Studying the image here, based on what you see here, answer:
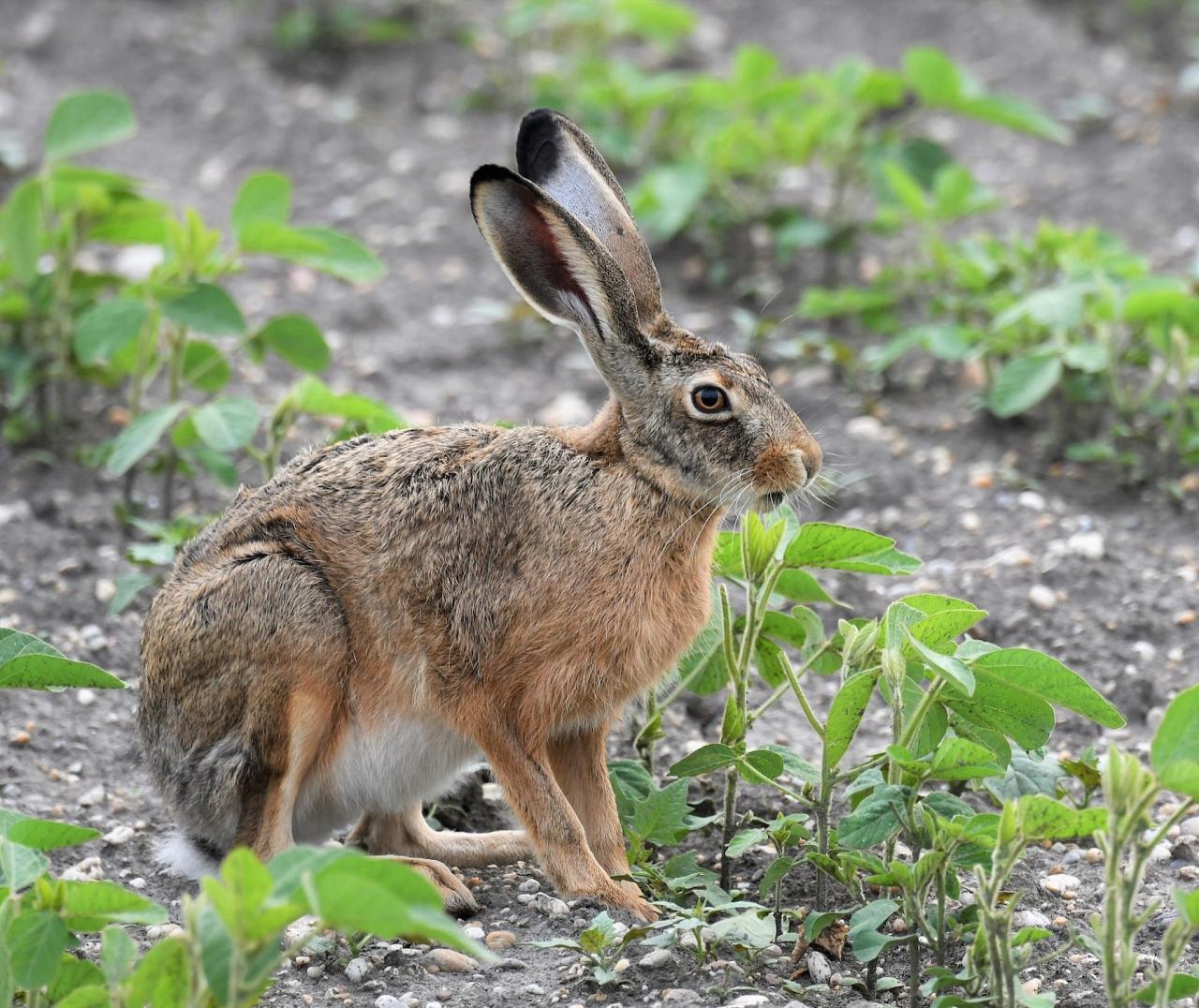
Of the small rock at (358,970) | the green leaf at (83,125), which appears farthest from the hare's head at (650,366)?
the green leaf at (83,125)

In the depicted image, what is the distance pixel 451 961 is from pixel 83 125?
4.40 m

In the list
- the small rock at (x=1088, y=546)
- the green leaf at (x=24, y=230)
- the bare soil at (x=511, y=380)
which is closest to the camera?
the bare soil at (x=511, y=380)

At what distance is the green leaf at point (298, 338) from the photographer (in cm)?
673

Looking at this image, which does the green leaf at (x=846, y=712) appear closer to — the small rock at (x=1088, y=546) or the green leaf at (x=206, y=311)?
the small rock at (x=1088, y=546)

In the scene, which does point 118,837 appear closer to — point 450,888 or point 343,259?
point 450,888

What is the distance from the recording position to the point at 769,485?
4918mm

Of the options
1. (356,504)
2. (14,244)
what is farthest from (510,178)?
(14,244)

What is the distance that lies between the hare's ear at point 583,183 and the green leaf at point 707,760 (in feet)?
4.80

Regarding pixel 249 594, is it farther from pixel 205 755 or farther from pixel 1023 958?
pixel 1023 958

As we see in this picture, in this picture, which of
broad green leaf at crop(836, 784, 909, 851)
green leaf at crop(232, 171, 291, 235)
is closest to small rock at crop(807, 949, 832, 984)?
broad green leaf at crop(836, 784, 909, 851)

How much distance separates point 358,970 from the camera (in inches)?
174

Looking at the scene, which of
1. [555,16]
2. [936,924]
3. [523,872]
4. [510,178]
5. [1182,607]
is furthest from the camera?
[555,16]

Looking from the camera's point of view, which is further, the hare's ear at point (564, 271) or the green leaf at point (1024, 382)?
the green leaf at point (1024, 382)

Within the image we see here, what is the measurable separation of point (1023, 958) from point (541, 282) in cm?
241
